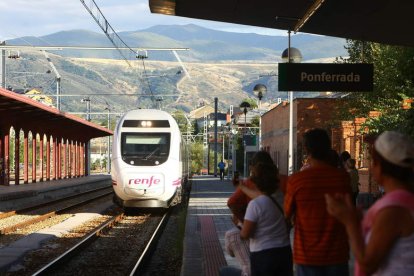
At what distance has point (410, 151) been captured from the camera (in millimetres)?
3709

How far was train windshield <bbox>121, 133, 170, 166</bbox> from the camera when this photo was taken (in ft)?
69.6

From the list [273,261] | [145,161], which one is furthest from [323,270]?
[145,161]

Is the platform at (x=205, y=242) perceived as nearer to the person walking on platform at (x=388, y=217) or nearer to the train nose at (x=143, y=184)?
the train nose at (x=143, y=184)

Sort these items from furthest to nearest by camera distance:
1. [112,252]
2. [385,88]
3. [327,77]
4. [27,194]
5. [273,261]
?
[27,194]
[385,88]
[112,252]
[327,77]
[273,261]

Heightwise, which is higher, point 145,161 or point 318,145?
point 318,145

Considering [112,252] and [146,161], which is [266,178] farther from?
[146,161]

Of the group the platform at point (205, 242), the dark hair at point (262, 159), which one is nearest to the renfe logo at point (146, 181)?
the platform at point (205, 242)

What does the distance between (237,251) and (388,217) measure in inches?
124

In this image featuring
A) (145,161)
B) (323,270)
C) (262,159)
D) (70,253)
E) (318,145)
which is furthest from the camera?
(145,161)

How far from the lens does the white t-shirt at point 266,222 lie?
5547mm

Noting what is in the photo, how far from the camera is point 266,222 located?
5555 mm

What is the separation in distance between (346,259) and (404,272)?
1.36m

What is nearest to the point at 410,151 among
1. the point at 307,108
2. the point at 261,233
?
the point at 261,233

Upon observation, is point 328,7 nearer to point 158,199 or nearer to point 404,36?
point 404,36
